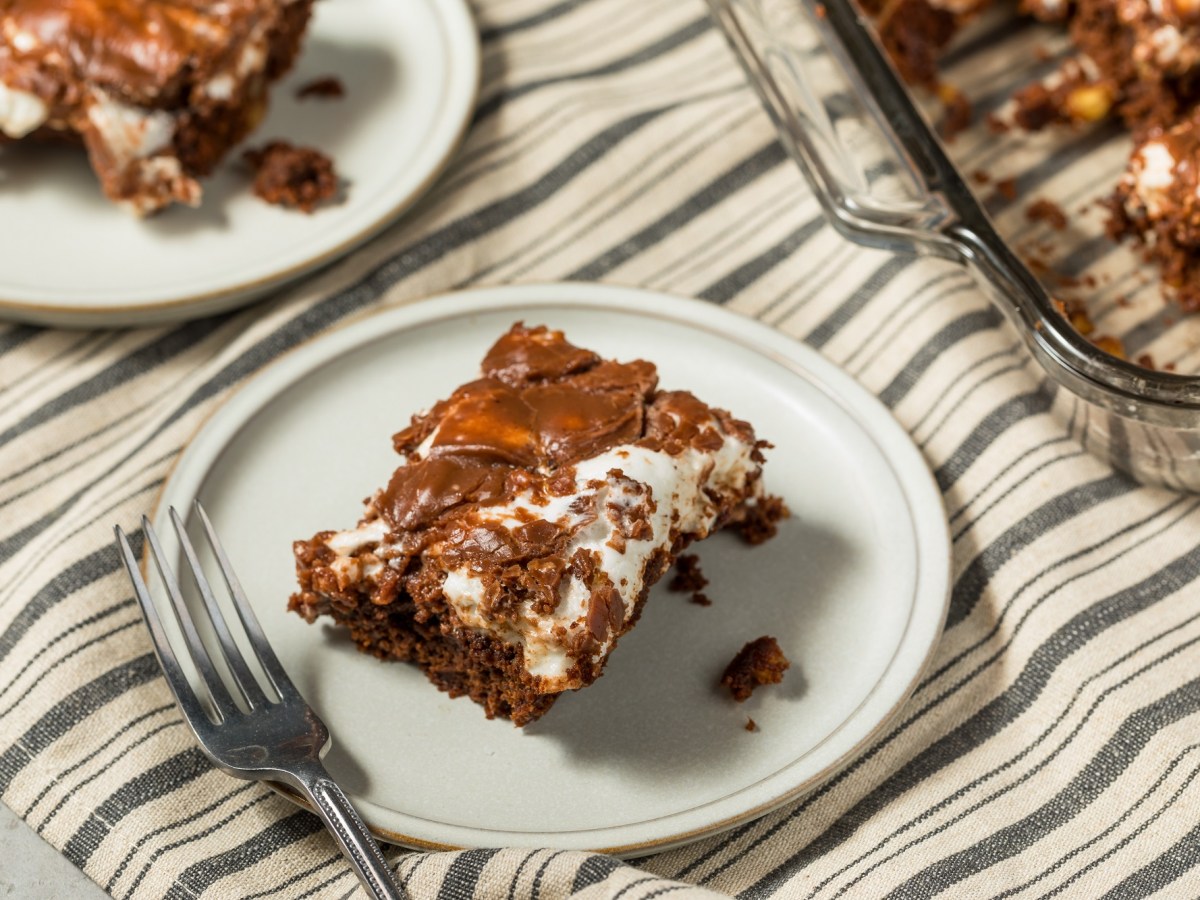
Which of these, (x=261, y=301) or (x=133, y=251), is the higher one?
(x=133, y=251)

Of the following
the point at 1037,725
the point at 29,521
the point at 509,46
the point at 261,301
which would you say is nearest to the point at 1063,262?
the point at 1037,725

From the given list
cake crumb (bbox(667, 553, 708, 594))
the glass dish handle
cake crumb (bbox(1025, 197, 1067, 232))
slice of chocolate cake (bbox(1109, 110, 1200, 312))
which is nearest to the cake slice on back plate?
the glass dish handle

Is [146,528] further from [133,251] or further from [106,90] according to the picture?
[106,90]

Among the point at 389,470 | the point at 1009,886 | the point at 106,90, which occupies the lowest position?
the point at 1009,886

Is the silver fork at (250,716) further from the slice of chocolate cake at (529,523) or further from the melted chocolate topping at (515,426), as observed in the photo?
the melted chocolate topping at (515,426)

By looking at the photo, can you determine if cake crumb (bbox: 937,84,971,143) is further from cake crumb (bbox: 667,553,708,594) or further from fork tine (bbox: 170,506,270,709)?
fork tine (bbox: 170,506,270,709)

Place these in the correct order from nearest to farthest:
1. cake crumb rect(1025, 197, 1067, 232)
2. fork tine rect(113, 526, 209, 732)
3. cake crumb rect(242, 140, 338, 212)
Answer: fork tine rect(113, 526, 209, 732) < cake crumb rect(242, 140, 338, 212) < cake crumb rect(1025, 197, 1067, 232)
